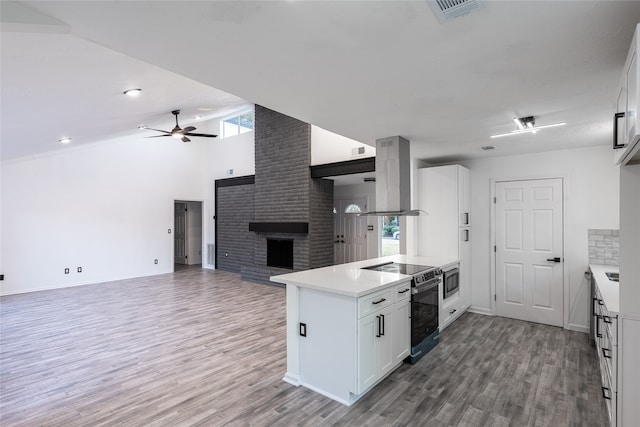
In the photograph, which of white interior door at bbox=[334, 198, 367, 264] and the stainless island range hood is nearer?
the stainless island range hood

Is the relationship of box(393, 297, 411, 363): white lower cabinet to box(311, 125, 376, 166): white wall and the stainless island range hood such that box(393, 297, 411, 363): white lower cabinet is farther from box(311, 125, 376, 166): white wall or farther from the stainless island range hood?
box(311, 125, 376, 166): white wall

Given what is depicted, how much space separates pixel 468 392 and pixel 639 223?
5.83 feet

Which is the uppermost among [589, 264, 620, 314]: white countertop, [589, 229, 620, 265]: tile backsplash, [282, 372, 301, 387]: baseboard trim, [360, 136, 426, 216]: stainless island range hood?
[360, 136, 426, 216]: stainless island range hood

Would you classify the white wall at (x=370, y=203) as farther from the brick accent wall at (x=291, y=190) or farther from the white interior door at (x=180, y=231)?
the white interior door at (x=180, y=231)

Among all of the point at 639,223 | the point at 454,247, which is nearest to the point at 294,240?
the point at 454,247

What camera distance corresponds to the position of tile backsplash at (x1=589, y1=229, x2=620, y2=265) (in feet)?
Result: 13.0

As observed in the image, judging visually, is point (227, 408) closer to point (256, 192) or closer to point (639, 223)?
point (639, 223)

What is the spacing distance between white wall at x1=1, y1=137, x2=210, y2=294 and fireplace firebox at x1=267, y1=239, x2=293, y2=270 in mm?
3221

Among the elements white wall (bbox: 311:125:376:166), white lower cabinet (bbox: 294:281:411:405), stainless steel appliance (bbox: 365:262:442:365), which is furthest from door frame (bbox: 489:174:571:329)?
white lower cabinet (bbox: 294:281:411:405)

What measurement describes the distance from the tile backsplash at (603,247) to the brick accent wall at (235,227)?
6489 mm

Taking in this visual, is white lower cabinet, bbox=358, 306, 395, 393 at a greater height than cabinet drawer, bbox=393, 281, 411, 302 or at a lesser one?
lesser

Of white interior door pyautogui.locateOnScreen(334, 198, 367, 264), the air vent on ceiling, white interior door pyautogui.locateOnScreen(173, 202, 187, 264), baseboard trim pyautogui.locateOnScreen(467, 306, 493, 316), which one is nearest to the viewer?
the air vent on ceiling

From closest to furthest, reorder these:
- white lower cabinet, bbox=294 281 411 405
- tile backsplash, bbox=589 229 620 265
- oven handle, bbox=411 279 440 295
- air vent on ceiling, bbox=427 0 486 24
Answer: air vent on ceiling, bbox=427 0 486 24 < white lower cabinet, bbox=294 281 411 405 < oven handle, bbox=411 279 440 295 < tile backsplash, bbox=589 229 620 265

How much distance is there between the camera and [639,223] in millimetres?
1894
